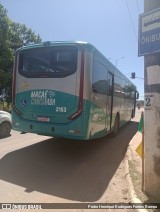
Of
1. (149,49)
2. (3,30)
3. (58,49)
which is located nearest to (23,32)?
(3,30)

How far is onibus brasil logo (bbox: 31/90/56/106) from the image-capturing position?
24.2 ft

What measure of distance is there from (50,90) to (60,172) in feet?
7.62

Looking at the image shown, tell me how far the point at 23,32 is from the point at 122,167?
28.7 meters

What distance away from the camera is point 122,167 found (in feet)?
24.2

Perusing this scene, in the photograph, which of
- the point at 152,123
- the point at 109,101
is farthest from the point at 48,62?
the point at 152,123

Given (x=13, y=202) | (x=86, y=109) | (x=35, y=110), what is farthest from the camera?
(x=35, y=110)

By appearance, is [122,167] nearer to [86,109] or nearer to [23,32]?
[86,109]

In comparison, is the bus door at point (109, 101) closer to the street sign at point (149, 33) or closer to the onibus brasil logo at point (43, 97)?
the onibus brasil logo at point (43, 97)

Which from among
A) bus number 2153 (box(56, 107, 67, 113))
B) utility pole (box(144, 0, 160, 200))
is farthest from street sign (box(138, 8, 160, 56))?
bus number 2153 (box(56, 107, 67, 113))

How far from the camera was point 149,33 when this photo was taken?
5.42 m

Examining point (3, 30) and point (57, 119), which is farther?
point (3, 30)

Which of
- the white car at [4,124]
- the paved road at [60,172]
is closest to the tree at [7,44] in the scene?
the white car at [4,124]

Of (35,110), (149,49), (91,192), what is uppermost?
(149,49)

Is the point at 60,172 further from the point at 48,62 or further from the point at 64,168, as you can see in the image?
the point at 48,62
